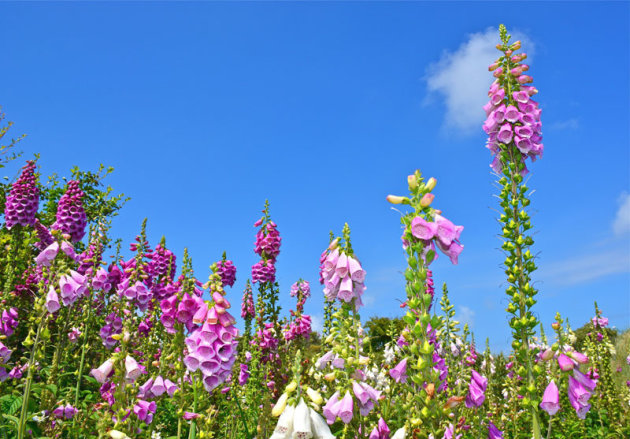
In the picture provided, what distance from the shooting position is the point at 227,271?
9.60 meters

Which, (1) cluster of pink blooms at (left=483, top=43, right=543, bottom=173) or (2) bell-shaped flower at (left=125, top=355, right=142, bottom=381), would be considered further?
(1) cluster of pink blooms at (left=483, top=43, right=543, bottom=173)

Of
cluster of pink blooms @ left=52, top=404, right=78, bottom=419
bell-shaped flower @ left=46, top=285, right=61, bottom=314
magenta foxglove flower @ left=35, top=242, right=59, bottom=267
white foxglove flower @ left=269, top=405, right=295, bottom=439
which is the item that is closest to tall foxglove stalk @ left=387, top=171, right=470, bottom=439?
white foxglove flower @ left=269, top=405, right=295, bottom=439

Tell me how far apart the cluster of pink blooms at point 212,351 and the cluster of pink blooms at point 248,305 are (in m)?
5.52

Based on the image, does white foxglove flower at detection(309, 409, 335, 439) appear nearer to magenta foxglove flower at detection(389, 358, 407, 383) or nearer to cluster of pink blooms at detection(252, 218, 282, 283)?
magenta foxglove flower at detection(389, 358, 407, 383)

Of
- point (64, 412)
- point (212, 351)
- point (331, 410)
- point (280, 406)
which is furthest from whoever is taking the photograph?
point (64, 412)

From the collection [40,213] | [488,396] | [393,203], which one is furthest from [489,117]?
[40,213]

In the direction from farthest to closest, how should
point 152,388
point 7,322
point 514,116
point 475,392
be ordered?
point 7,322, point 514,116, point 152,388, point 475,392

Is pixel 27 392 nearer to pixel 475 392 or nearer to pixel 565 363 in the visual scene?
pixel 475 392

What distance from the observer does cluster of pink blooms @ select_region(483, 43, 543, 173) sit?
5176 mm

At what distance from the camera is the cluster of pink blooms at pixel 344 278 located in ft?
12.3

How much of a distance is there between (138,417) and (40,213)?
1532cm

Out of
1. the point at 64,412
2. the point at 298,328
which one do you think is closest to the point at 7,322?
the point at 64,412

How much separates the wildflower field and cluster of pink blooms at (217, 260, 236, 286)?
0.04 metres

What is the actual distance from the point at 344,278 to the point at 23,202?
9200 millimetres
